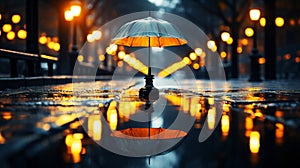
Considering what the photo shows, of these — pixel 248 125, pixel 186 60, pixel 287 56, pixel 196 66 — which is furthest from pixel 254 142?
pixel 186 60

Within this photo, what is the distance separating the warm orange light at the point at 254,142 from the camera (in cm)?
408

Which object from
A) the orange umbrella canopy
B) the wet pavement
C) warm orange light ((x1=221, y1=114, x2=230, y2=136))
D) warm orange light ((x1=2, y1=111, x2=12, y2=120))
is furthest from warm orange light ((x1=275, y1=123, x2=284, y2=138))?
the orange umbrella canopy

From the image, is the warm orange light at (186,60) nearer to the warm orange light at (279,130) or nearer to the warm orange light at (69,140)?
the warm orange light at (279,130)

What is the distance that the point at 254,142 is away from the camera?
14.6 ft

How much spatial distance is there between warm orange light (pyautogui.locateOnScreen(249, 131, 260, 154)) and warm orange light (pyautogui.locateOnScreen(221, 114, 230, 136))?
33 centimetres

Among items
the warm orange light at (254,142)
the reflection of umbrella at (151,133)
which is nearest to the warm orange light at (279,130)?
the warm orange light at (254,142)

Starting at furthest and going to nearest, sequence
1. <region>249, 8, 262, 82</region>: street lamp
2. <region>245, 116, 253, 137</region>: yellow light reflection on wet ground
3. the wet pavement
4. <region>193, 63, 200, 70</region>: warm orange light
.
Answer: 1. <region>193, 63, 200, 70</region>: warm orange light
2. <region>249, 8, 262, 82</region>: street lamp
3. <region>245, 116, 253, 137</region>: yellow light reflection on wet ground
4. the wet pavement

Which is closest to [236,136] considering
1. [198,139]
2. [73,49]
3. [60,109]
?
[198,139]

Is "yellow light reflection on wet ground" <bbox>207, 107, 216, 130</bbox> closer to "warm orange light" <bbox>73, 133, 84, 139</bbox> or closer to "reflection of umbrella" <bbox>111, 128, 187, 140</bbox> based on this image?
"reflection of umbrella" <bbox>111, 128, 187, 140</bbox>

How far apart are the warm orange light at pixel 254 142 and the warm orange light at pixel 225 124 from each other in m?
Result: 0.33

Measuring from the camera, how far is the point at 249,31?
87.8ft

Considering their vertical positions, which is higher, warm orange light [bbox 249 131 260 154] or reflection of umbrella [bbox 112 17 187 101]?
reflection of umbrella [bbox 112 17 187 101]

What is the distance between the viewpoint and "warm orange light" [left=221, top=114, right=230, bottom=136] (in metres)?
5.21

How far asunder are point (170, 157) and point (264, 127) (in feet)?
6.73
